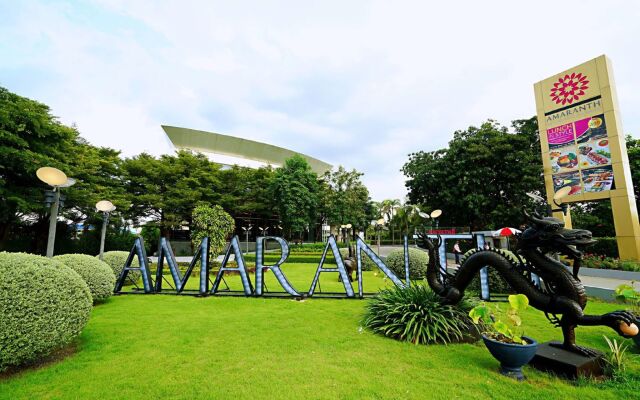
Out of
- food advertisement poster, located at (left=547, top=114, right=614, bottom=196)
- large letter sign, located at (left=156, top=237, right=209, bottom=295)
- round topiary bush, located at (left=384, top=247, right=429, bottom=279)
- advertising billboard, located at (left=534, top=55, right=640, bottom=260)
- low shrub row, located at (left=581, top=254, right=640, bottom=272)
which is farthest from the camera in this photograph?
food advertisement poster, located at (left=547, top=114, right=614, bottom=196)

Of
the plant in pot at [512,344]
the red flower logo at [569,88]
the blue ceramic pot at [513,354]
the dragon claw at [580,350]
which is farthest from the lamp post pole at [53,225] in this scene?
the red flower logo at [569,88]

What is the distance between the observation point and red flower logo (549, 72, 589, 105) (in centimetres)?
1519

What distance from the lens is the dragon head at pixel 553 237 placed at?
154 inches

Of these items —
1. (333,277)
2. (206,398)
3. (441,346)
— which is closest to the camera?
(206,398)

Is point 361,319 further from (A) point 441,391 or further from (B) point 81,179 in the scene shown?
(B) point 81,179

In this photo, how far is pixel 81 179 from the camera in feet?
64.1

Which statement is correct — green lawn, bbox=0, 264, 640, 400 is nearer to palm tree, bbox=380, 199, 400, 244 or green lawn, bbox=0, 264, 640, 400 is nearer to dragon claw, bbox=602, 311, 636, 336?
dragon claw, bbox=602, 311, 636, 336

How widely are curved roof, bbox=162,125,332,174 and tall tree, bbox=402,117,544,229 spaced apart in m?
26.5

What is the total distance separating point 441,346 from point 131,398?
4.56 meters

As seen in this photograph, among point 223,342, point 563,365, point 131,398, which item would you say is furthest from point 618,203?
point 131,398

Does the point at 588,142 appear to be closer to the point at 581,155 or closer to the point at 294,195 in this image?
the point at 581,155

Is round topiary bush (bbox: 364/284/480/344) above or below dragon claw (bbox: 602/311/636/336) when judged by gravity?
below

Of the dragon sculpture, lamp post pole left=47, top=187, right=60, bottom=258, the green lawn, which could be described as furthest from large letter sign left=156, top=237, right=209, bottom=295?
the dragon sculpture

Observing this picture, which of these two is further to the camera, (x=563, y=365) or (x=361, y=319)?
(x=361, y=319)
